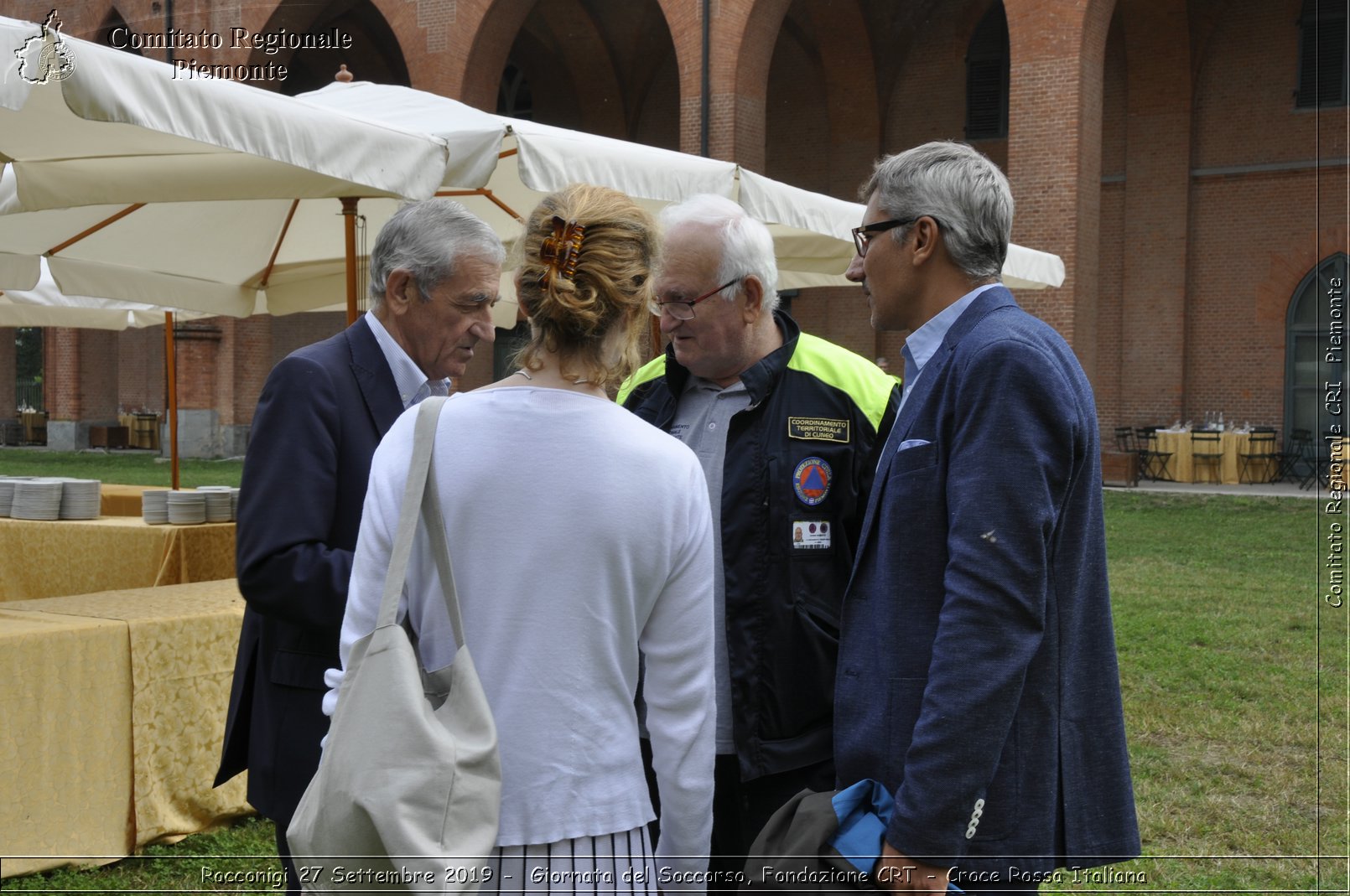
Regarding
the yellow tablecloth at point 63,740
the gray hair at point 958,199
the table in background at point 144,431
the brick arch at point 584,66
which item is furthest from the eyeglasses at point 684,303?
the table in background at point 144,431

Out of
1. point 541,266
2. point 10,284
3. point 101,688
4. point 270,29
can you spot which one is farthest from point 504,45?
point 541,266

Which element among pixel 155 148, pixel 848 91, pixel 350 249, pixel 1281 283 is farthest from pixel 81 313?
pixel 1281 283

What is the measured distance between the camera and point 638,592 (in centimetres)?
171

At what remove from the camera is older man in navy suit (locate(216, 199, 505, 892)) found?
215 cm

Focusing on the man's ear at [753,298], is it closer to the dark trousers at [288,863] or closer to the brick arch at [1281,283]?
the dark trousers at [288,863]

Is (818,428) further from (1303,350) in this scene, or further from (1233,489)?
(1303,350)

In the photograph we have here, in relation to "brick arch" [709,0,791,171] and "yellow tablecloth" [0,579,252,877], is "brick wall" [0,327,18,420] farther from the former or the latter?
"yellow tablecloth" [0,579,252,877]

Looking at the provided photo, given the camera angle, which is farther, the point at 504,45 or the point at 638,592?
the point at 504,45

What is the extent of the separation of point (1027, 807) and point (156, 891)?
10.2ft

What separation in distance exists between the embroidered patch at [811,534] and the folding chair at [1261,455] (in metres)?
18.5

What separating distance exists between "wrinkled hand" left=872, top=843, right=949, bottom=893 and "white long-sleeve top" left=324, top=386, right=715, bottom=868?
375 mm

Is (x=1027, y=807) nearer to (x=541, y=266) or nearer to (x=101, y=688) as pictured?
(x=541, y=266)

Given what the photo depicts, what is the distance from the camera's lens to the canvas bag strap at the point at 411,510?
151 centimetres

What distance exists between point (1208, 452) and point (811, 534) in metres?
18.3
